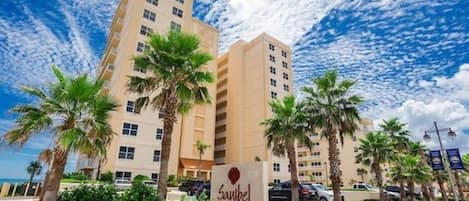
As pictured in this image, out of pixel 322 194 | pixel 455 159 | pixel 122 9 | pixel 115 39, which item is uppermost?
pixel 122 9

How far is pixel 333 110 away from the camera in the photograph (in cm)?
2286

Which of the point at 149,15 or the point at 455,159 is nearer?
the point at 455,159

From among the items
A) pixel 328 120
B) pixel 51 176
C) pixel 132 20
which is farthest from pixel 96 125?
pixel 132 20

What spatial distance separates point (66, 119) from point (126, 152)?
27.7 m

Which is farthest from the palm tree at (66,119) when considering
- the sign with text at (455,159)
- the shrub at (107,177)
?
the shrub at (107,177)

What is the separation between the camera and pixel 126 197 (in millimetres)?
10719

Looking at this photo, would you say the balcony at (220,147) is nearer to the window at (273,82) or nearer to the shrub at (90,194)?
the window at (273,82)

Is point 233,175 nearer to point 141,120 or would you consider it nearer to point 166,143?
point 166,143

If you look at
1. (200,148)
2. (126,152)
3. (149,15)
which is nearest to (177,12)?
(149,15)

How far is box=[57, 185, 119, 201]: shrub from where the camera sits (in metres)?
11.5

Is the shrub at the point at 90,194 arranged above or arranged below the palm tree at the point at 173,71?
below

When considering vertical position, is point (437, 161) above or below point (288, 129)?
below

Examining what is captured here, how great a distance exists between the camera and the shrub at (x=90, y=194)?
11.5m

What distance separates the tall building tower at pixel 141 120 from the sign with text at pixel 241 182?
19.8 metres
